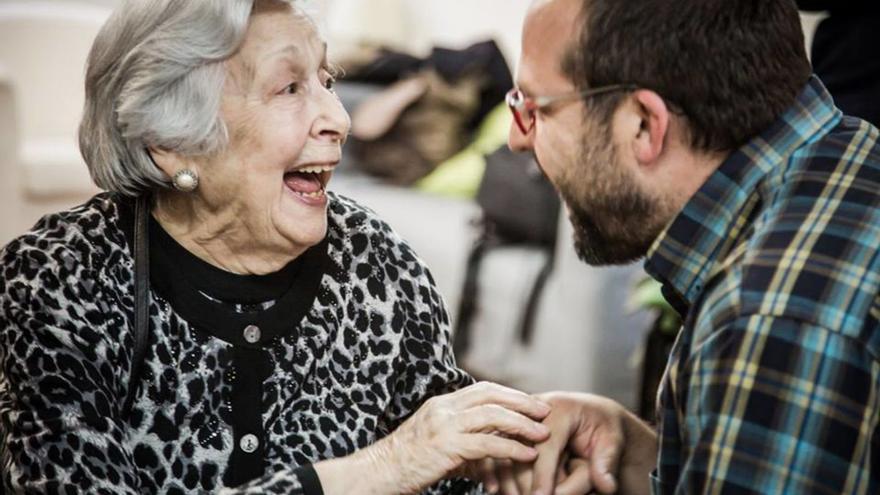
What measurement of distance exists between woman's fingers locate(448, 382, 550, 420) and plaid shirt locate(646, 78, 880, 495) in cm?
31

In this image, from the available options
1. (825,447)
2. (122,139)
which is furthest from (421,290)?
(825,447)

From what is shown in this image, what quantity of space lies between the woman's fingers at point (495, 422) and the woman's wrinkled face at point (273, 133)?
344mm

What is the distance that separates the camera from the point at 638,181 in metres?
1.30

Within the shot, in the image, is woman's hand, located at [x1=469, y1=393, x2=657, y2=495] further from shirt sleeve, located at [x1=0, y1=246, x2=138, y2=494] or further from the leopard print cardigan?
shirt sleeve, located at [x1=0, y1=246, x2=138, y2=494]

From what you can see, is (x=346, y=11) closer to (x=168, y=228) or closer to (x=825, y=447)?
(x=168, y=228)

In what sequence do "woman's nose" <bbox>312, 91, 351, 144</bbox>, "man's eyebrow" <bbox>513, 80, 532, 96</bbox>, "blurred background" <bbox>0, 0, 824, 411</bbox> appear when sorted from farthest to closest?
"blurred background" <bbox>0, 0, 824, 411</bbox> → "woman's nose" <bbox>312, 91, 351, 144</bbox> → "man's eyebrow" <bbox>513, 80, 532, 96</bbox>

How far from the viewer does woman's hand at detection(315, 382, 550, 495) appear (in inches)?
57.2

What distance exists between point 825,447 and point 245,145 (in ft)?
2.84

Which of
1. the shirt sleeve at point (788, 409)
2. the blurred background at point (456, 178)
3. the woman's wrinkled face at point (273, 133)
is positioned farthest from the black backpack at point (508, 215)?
the shirt sleeve at point (788, 409)

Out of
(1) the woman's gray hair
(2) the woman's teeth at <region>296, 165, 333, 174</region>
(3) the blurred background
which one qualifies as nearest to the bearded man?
(2) the woman's teeth at <region>296, 165, 333, 174</region>

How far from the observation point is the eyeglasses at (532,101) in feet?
4.25

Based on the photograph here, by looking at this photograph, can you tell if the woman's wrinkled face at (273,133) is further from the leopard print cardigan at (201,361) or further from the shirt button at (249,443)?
the shirt button at (249,443)

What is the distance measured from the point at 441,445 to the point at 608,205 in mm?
364

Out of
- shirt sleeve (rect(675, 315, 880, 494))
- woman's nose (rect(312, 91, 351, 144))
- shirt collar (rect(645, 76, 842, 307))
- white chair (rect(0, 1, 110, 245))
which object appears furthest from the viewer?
white chair (rect(0, 1, 110, 245))
